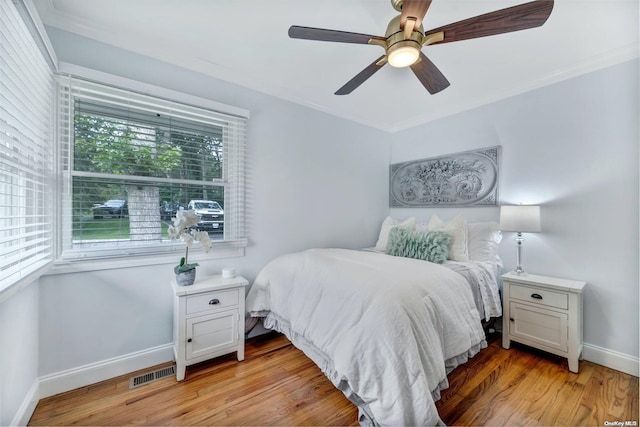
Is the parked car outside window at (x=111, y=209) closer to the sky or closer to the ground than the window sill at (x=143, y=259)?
closer to the sky

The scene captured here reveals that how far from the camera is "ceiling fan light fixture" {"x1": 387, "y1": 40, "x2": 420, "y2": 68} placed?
1438 millimetres

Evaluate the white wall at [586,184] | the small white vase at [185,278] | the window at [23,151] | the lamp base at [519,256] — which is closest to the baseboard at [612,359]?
the white wall at [586,184]

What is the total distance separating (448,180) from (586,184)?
3.86ft

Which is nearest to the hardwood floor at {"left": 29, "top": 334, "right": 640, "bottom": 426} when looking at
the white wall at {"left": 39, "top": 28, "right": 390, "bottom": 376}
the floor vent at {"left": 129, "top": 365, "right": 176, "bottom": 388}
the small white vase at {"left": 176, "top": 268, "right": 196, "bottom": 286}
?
the floor vent at {"left": 129, "top": 365, "right": 176, "bottom": 388}

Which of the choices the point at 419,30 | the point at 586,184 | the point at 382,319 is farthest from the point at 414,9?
the point at 586,184

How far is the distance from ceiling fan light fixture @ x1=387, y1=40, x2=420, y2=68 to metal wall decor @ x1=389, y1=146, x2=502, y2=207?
1.75 m

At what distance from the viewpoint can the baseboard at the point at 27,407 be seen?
1373 millimetres

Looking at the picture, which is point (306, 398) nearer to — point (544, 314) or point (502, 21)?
point (544, 314)

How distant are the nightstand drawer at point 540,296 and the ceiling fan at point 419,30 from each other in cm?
193

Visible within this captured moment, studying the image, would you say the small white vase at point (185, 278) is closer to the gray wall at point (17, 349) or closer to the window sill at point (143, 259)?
the window sill at point (143, 259)

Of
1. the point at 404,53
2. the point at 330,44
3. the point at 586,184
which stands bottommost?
the point at 586,184

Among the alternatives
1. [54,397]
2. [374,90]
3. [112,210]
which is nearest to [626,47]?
[374,90]

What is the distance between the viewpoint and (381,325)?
1348 millimetres

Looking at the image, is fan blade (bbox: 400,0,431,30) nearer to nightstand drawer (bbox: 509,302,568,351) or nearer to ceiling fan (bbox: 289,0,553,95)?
ceiling fan (bbox: 289,0,553,95)
